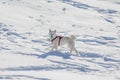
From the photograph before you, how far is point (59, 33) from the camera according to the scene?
18156 mm

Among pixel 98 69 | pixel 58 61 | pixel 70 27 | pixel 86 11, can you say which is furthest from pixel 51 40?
pixel 86 11

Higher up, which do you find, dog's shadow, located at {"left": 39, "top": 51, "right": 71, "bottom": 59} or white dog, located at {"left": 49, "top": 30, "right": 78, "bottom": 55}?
white dog, located at {"left": 49, "top": 30, "right": 78, "bottom": 55}

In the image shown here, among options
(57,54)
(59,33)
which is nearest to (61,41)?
(57,54)

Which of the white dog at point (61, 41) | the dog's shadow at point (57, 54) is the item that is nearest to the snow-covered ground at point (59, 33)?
the dog's shadow at point (57, 54)

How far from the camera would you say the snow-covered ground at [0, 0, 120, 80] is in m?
13.2

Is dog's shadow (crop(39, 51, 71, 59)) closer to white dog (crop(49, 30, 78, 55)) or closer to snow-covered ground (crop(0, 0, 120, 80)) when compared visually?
snow-covered ground (crop(0, 0, 120, 80))

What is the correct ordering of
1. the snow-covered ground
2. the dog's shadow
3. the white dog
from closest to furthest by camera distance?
the snow-covered ground < the dog's shadow < the white dog

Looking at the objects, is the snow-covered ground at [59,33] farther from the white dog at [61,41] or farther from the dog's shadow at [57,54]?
the white dog at [61,41]

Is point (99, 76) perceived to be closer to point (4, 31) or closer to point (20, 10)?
point (4, 31)

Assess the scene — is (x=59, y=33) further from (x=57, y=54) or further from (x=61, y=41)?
(x=57, y=54)

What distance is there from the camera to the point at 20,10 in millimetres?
20250

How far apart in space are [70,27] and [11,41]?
4.17m

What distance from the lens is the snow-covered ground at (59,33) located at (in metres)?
13.2

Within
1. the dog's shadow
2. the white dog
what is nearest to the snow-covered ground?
the dog's shadow
